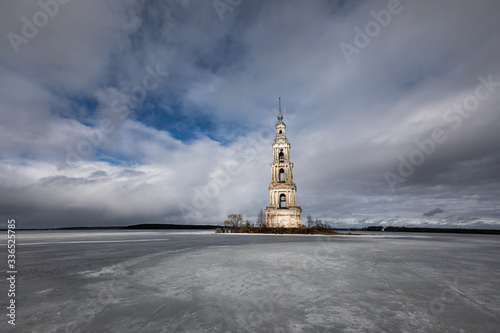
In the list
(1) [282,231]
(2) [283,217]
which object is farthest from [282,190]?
(1) [282,231]

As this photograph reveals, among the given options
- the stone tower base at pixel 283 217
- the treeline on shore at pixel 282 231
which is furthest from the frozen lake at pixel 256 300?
the stone tower base at pixel 283 217

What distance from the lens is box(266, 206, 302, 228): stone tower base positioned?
2628 inches

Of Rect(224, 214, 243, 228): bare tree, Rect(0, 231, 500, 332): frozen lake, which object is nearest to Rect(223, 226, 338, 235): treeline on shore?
Rect(224, 214, 243, 228): bare tree

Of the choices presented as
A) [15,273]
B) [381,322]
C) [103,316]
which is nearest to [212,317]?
[103,316]

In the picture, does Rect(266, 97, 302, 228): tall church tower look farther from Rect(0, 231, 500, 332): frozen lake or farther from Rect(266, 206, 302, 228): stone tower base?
Rect(0, 231, 500, 332): frozen lake

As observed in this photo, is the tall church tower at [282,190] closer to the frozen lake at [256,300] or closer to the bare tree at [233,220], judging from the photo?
the bare tree at [233,220]

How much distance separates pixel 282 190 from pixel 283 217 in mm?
9247

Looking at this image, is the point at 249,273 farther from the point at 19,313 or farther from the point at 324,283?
the point at 19,313

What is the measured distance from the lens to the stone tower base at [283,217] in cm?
6675

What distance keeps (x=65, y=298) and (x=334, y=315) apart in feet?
24.9

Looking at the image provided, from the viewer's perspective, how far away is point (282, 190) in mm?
72812

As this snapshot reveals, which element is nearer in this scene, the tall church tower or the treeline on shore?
the treeline on shore

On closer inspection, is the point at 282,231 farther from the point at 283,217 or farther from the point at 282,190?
the point at 282,190

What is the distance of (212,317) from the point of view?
5277 millimetres
